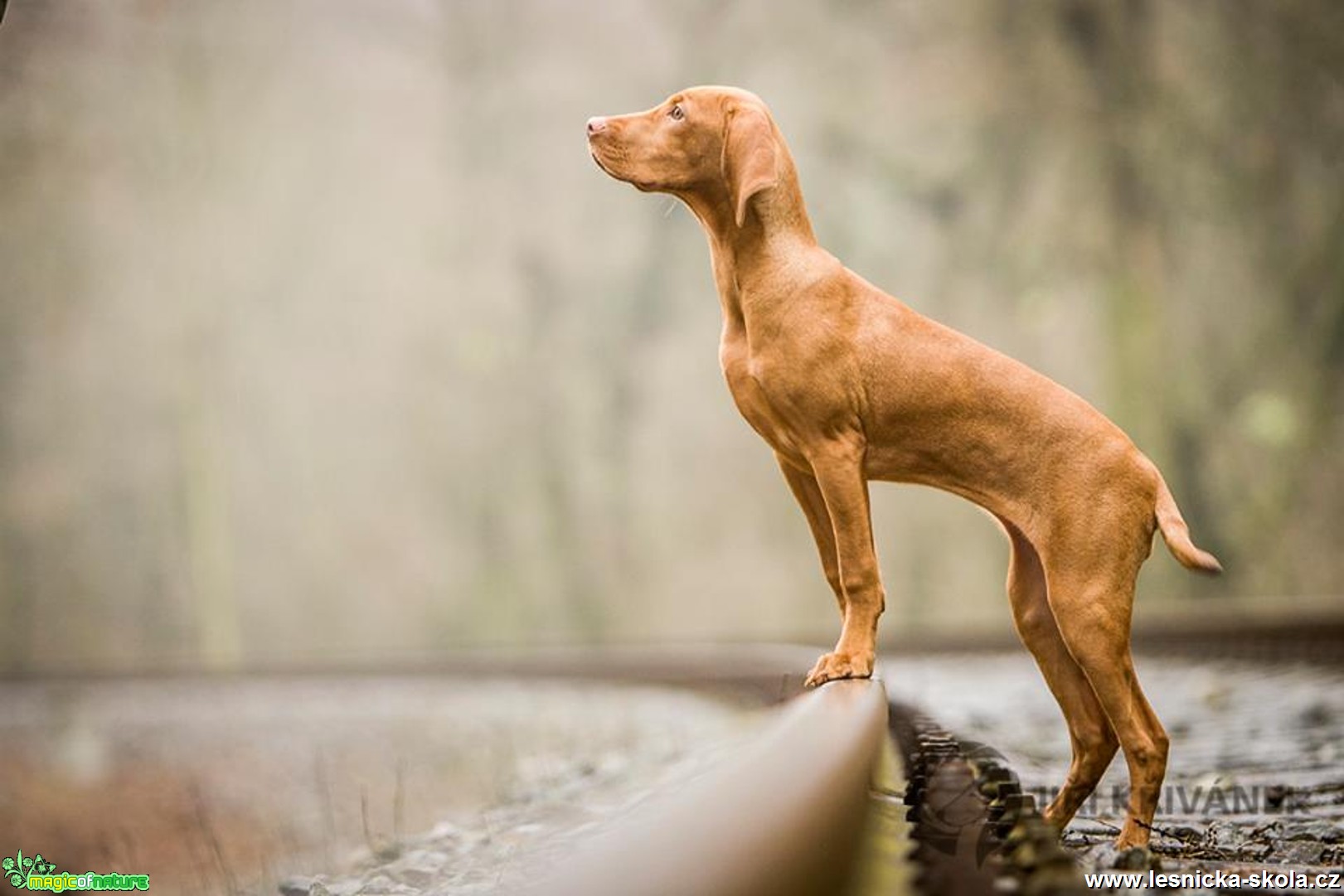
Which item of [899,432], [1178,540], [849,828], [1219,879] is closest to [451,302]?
[899,432]

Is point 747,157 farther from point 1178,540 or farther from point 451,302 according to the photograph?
point 451,302

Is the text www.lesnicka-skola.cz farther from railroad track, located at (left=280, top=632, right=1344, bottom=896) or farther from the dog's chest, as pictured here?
the dog's chest

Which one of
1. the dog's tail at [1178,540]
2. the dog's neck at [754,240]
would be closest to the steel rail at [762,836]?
the dog's tail at [1178,540]

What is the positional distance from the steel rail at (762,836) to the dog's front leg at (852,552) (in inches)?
35.6

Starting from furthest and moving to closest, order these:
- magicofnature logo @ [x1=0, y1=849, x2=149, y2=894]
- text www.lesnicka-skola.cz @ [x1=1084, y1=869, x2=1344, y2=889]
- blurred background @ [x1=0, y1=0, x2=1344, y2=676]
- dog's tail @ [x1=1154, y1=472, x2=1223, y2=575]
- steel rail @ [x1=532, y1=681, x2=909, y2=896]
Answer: blurred background @ [x1=0, y1=0, x2=1344, y2=676]
magicofnature logo @ [x1=0, y1=849, x2=149, y2=894]
dog's tail @ [x1=1154, y1=472, x2=1223, y2=575]
text www.lesnicka-skola.cz @ [x1=1084, y1=869, x2=1344, y2=889]
steel rail @ [x1=532, y1=681, x2=909, y2=896]

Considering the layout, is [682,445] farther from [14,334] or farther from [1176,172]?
[14,334]

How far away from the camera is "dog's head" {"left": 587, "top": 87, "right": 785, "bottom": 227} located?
8.74 ft

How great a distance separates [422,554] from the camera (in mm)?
22703

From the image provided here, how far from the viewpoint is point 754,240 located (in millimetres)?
2689

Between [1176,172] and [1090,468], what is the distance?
18.2m

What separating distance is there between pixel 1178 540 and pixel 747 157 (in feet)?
3.55

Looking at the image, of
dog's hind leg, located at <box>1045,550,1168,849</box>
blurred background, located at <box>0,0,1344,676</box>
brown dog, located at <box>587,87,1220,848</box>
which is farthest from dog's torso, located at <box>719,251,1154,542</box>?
blurred background, located at <box>0,0,1344,676</box>

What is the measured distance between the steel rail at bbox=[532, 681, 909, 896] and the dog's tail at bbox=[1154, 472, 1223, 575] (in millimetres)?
992

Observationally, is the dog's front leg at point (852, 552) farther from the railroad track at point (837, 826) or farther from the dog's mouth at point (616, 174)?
the dog's mouth at point (616, 174)
